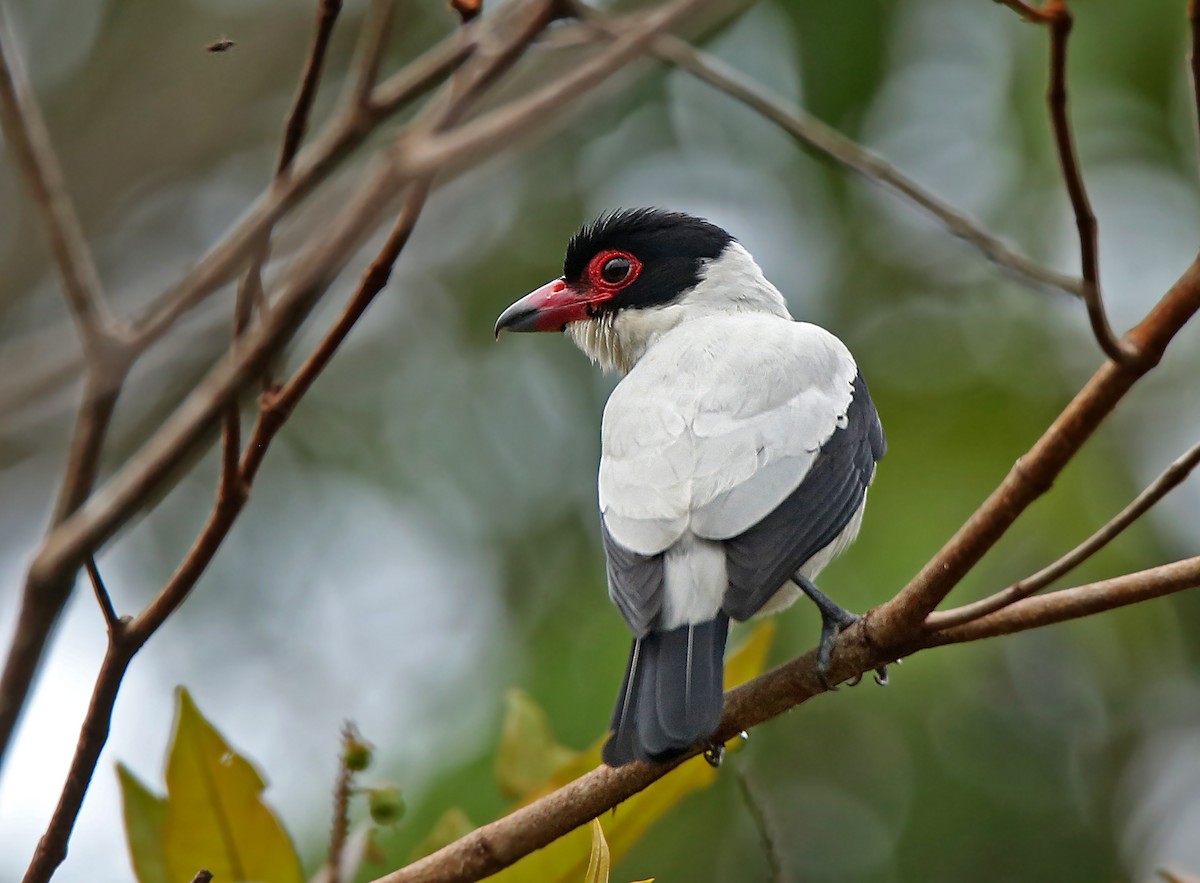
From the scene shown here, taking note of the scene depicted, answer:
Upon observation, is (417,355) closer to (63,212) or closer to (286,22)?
(286,22)

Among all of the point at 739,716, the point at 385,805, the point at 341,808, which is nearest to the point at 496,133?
the point at 341,808

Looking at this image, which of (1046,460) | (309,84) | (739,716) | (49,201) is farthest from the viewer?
(739,716)

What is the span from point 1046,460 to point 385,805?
1.18 metres

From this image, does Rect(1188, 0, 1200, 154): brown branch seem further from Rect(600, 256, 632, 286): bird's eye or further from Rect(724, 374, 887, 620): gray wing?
Rect(600, 256, 632, 286): bird's eye

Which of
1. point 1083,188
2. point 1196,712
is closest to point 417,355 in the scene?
point 1196,712

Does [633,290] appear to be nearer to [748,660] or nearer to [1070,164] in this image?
[748,660]

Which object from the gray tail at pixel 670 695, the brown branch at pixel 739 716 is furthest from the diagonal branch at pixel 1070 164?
the gray tail at pixel 670 695

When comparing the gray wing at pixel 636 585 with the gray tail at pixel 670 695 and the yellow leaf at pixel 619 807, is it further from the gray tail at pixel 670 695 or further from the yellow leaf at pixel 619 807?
the yellow leaf at pixel 619 807

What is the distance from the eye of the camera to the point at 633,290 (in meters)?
4.12

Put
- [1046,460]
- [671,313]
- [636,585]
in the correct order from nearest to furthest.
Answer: [1046,460] < [636,585] < [671,313]

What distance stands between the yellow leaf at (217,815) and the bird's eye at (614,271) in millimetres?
2055

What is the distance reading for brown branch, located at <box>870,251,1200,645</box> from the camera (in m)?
1.71

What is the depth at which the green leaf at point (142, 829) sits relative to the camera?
7.93 ft

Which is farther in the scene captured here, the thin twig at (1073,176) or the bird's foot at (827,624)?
the bird's foot at (827,624)
